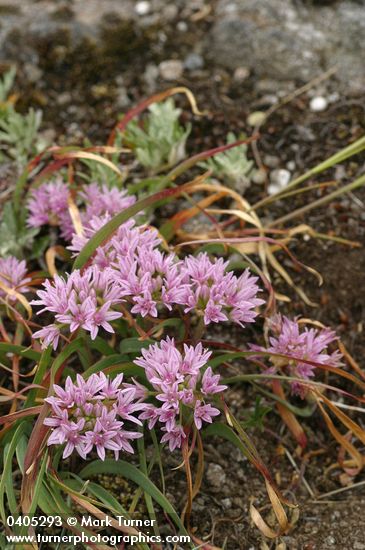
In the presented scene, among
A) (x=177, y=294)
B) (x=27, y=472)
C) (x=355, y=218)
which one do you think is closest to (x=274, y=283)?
(x=355, y=218)

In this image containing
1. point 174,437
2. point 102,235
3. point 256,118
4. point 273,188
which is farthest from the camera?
point 256,118

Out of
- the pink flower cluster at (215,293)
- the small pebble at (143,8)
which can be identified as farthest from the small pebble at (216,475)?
the small pebble at (143,8)

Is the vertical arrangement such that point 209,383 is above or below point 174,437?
above

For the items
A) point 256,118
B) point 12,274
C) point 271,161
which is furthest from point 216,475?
point 256,118

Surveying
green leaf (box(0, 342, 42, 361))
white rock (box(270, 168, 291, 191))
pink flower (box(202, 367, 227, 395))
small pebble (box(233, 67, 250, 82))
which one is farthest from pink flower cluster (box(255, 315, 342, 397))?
small pebble (box(233, 67, 250, 82))

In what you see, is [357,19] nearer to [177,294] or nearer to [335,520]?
[177,294]

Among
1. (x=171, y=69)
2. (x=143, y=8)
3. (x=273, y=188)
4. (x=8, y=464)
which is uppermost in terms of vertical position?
(x=143, y=8)

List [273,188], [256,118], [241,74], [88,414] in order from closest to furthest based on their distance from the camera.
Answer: [88,414] < [273,188] < [256,118] < [241,74]

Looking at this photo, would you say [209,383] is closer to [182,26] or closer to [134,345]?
[134,345]
